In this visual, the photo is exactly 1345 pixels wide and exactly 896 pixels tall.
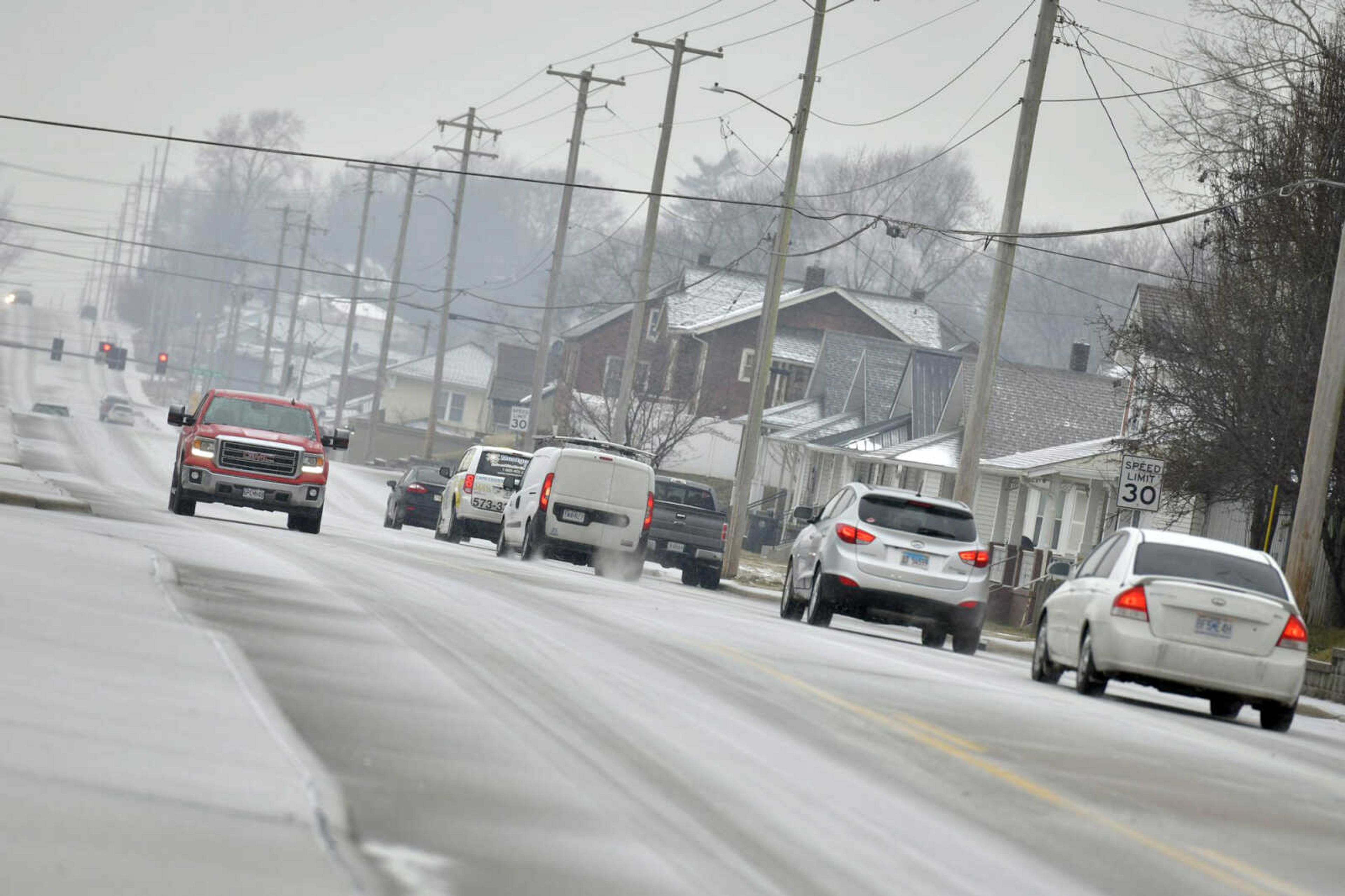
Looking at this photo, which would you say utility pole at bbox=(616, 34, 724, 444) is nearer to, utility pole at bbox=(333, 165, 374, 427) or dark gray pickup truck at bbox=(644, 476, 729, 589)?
dark gray pickup truck at bbox=(644, 476, 729, 589)

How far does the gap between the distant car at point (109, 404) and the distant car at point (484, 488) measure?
223ft

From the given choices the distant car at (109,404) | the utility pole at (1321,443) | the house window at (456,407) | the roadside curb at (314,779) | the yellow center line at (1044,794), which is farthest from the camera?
the house window at (456,407)

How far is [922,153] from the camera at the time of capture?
113438 millimetres

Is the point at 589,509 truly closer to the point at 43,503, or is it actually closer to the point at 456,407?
the point at 43,503

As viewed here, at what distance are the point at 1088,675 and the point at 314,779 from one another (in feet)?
34.8

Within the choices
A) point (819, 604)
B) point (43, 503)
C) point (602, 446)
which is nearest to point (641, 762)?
point (819, 604)

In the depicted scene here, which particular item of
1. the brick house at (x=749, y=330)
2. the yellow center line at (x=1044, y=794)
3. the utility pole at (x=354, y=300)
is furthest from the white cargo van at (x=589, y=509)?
the utility pole at (x=354, y=300)

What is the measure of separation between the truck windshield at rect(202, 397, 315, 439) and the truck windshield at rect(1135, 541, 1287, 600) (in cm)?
1657

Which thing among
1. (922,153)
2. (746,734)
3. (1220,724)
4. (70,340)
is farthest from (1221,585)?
(70,340)

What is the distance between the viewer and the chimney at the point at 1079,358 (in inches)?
2453

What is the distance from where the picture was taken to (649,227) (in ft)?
163

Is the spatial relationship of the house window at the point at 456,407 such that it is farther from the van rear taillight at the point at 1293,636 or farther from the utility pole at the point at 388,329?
the van rear taillight at the point at 1293,636

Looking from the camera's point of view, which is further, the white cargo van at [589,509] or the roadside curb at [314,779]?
the white cargo van at [589,509]

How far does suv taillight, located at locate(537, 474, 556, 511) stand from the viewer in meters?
29.6
